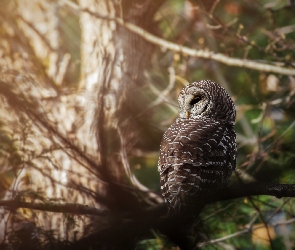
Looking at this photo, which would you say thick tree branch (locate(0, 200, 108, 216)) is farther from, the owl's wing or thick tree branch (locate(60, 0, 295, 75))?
thick tree branch (locate(60, 0, 295, 75))

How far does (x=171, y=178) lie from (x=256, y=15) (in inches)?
251

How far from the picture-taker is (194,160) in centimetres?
392

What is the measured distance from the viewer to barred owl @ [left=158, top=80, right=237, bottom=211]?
3.81m

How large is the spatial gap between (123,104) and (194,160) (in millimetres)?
2383

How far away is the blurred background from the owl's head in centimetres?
31

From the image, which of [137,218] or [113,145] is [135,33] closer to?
[113,145]

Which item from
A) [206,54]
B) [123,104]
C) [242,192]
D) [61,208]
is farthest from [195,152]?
[206,54]

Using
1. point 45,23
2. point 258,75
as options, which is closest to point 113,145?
point 45,23

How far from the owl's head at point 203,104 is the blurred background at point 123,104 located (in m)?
0.31

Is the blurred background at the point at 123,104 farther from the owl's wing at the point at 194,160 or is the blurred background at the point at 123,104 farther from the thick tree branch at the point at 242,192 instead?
the owl's wing at the point at 194,160

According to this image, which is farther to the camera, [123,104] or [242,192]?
[123,104]

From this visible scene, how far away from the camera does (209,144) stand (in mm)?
4141

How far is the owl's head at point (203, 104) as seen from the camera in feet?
16.1

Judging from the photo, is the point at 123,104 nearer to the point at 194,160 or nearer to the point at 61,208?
the point at 194,160
